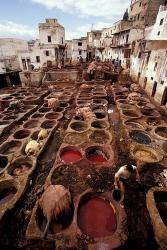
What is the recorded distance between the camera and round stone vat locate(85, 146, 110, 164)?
9144 millimetres

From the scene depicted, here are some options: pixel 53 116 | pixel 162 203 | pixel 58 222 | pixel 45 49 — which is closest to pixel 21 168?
pixel 58 222

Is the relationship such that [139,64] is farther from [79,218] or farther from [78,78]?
[79,218]

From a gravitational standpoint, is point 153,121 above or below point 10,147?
above

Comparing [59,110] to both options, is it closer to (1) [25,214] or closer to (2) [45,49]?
(1) [25,214]

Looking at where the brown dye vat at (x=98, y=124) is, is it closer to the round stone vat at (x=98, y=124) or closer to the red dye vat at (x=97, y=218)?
the round stone vat at (x=98, y=124)

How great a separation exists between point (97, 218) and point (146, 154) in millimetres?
4817

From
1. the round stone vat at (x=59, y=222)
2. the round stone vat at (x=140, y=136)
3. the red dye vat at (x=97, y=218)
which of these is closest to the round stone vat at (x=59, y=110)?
the round stone vat at (x=140, y=136)

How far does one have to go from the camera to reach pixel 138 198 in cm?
654

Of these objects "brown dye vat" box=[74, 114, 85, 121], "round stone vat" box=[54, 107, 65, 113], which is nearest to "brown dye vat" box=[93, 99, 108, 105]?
"round stone vat" box=[54, 107, 65, 113]

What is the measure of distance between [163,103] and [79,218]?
13690 mm

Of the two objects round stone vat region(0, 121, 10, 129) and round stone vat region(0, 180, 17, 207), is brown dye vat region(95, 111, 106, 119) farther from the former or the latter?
round stone vat region(0, 180, 17, 207)

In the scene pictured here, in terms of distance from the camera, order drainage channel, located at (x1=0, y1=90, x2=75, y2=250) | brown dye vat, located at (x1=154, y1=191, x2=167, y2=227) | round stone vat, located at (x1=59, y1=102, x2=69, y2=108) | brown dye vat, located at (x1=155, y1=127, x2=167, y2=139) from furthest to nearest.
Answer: round stone vat, located at (x1=59, y1=102, x2=69, y2=108)
brown dye vat, located at (x1=155, y1=127, x2=167, y2=139)
brown dye vat, located at (x1=154, y1=191, x2=167, y2=227)
drainage channel, located at (x1=0, y1=90, x2=75, y2=250)

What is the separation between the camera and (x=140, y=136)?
425 inches

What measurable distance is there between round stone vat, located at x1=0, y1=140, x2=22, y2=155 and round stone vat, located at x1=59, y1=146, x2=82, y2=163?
10.0 ft
